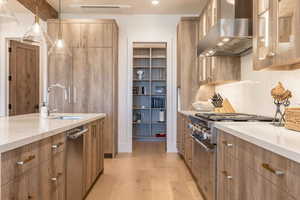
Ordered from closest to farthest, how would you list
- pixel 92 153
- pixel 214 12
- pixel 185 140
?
pixel 92 153 → pixel 214 12 → pixel 185 140

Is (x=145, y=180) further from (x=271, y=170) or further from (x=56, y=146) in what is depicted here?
(x=271, y=170)

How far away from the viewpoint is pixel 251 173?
1.71m

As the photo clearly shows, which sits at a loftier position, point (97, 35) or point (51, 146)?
point (97, 35)

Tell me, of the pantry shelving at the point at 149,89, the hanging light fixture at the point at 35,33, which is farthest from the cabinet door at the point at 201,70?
the pantry shelving at the point at 149,89

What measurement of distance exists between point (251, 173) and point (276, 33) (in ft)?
3.27

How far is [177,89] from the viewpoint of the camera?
19.2ft

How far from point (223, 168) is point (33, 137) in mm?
1522

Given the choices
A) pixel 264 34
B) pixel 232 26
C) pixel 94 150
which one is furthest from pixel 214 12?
pixel 94 150

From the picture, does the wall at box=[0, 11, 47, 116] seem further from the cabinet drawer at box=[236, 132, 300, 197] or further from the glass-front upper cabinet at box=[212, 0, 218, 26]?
the cabinet drawer at box=[236, 132, 300, 197]

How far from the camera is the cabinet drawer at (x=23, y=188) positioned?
1.35 metres

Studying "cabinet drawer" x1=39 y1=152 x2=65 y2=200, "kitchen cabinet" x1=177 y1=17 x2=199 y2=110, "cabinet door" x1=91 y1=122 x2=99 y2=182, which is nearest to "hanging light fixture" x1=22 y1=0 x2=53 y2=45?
"cabinet door" x1=91 y1=122 x2=99 y2=182

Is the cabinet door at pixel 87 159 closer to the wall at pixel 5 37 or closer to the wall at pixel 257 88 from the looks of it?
the wall at pixel 257 88

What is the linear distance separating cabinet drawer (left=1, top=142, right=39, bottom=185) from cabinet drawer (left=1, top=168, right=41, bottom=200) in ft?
0.09

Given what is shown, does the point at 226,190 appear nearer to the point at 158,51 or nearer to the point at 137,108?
the point at 137,108
